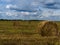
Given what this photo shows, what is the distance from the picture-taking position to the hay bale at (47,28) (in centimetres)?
1412

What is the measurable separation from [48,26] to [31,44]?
681 centimetres

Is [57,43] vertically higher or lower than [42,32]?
higher

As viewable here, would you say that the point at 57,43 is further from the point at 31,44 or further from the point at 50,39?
the point at 31,44

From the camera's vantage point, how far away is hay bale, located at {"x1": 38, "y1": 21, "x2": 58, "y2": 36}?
14.1 metres

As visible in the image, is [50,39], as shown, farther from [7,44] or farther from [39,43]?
[7,44]

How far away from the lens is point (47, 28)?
1482cm

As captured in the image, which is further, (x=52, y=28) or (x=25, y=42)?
(x=52, y=28)

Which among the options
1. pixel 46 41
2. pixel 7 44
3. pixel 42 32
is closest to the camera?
pixel 7 44

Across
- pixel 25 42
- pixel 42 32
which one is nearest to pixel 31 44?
pixel 25 42

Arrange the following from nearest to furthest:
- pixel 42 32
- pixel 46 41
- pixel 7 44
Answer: pixel 7 44 → pixel 46 41 → pixel 42 32

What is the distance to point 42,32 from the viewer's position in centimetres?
1412

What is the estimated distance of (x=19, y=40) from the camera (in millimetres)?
8312

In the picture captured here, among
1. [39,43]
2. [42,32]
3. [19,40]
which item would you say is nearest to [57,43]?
[39,43]

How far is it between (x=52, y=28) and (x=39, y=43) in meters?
6.73
